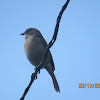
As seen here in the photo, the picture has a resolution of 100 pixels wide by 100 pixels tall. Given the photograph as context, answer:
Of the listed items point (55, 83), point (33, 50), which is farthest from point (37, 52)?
point (55, 83)

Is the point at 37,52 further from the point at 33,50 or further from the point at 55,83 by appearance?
the point at 55,83

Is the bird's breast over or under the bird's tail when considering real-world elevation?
over

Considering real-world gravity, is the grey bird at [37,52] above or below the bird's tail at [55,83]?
above

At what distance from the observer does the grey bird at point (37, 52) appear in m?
5.46

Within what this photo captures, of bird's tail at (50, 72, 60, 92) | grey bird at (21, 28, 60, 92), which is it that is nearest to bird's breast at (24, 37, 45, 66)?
grey bird at (21, 28, 60, 92)

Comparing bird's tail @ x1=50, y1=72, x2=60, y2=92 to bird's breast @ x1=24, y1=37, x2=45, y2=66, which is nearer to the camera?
bird's breast @ x1=24, y1=37, x2=45, y2=66

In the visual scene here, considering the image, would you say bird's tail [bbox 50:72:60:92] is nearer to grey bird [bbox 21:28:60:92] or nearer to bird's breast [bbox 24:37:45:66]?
grey bird [bbox 21:28:60:92]

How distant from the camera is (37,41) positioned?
18.7ft

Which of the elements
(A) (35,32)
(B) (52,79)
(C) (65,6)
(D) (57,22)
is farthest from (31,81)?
(A) (35,32)

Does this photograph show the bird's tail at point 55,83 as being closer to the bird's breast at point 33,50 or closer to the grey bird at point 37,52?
the grey bird at point 37,52

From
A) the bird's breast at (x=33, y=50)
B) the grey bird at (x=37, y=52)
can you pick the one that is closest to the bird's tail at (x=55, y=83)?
the grey bird at (x=37, y=52)

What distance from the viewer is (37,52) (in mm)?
5434

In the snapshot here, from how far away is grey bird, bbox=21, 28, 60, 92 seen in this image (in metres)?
5.46

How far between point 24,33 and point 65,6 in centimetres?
405
